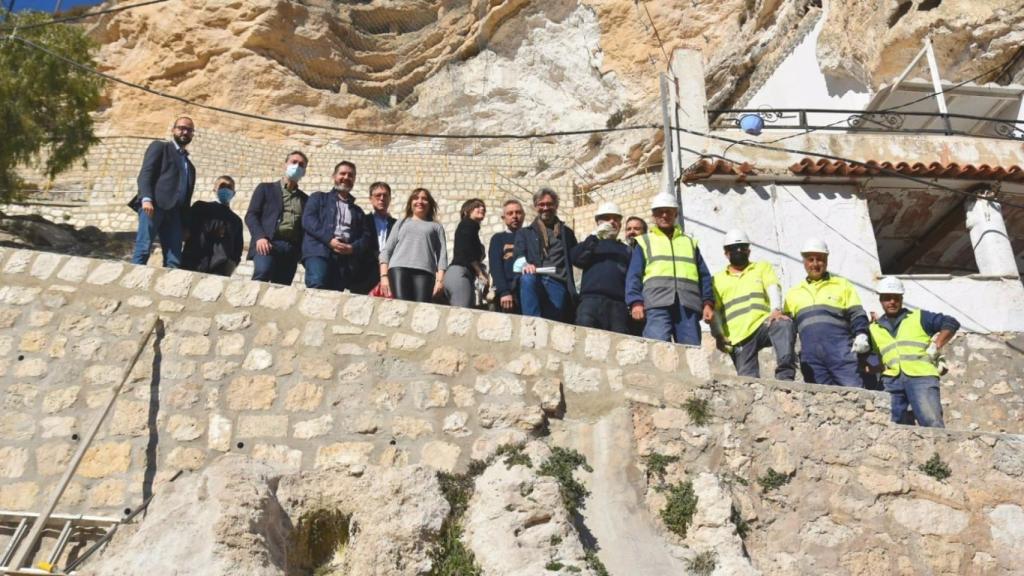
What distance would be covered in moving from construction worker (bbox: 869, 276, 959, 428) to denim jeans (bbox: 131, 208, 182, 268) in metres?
5.04

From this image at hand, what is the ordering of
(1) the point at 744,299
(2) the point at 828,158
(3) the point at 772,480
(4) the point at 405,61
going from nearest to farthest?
(3) the point at 772,480 < (1) the point at 744,299 < (2) the point at 828,158 < (4) the point at 405,61

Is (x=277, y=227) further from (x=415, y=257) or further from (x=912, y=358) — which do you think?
(x=912, y=358)

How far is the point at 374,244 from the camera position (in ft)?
20.5

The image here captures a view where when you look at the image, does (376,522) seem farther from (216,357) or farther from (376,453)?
(216,357)

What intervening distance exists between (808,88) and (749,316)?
831cm

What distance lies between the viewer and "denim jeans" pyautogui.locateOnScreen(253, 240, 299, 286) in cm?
594

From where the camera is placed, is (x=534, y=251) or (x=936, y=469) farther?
(x=534, y=251)

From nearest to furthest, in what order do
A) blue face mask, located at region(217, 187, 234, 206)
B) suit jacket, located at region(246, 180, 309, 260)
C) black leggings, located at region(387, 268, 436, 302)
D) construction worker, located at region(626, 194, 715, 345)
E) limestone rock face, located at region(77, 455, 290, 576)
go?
limestone rock face, located at region(77, 455, 290, 576) → construction worker, located at region(626, 194, 715, 345) → black leggings, located at region(387, 268, 436, 302) → suit jacket, located at region(246, 180, 309, 260) → blue face mask, located at region(217, 187, 234, 206)

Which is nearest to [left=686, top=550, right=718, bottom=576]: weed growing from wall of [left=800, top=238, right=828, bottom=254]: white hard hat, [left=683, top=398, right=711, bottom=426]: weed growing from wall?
[left=683, top=398, right=711, bottom=426]: weed growing from wall

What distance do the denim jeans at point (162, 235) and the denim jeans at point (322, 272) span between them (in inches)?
38.2

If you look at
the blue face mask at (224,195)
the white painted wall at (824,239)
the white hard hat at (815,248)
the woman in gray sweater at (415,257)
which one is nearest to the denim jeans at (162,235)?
the blue face mask at (224,195)

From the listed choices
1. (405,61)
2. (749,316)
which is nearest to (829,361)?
(749,316)

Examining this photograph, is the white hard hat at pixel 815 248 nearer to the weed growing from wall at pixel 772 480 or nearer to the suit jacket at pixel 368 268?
the weed growing from wall at pixel 772 480

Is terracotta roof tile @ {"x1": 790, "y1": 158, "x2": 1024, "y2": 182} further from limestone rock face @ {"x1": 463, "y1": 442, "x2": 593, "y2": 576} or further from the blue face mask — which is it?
limestone rock face @ {"x1": 463, "y1": 442, "x2": 593, "y2": 576}
